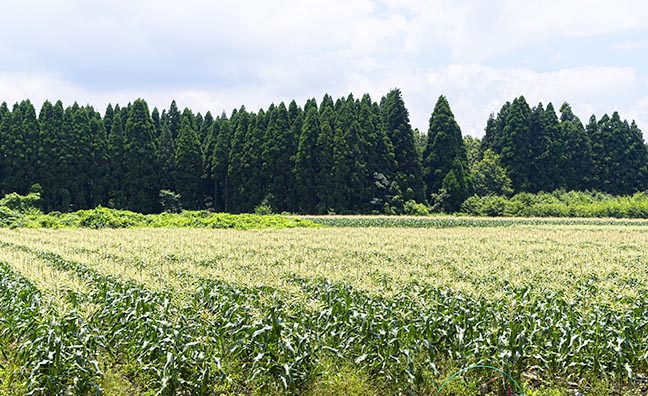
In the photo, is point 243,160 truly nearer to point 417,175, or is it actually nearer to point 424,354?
point 417,175

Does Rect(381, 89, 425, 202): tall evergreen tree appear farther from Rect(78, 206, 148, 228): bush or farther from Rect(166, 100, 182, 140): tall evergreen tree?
Rect(78, 206, 148, 228): bush

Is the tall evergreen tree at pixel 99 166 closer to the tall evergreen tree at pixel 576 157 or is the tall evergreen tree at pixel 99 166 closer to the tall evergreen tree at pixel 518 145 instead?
the tall evergreen tree at pixel 518 145

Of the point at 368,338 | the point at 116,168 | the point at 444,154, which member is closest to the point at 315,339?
the point at 368,338

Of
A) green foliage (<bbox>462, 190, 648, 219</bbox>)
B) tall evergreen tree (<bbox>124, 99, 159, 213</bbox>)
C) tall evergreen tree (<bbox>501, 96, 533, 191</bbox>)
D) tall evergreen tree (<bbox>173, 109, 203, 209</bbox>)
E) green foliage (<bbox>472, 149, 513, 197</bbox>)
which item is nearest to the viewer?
green foliage (<bbox>462, 190, 648, 219</bbox>)

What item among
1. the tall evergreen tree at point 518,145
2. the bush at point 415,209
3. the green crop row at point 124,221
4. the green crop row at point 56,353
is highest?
the tall evergreen tree at point 518,145

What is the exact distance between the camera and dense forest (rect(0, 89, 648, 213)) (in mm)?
46438

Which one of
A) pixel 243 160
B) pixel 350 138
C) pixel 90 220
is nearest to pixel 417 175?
pixel 350 138

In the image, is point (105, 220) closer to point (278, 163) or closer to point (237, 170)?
point (237, 170)

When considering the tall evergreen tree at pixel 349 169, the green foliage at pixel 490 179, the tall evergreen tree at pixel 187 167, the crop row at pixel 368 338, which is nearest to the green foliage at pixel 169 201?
the tall evergreen tree at pixel 187 167

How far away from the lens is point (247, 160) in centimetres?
4869

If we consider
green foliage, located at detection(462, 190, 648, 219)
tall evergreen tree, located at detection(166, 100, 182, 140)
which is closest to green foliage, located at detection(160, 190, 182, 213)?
tall evergreen tree, located at detection(166, 100, 182, 140)

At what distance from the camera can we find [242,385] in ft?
20.5

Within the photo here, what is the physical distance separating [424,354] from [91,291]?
5.06 meters

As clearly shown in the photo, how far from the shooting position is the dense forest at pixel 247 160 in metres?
46.4
